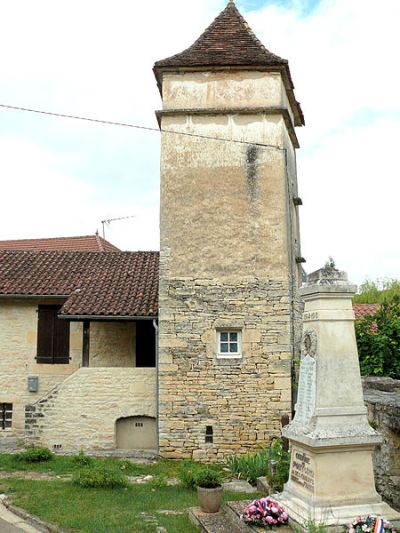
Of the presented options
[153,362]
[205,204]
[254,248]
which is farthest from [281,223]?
[153,362]

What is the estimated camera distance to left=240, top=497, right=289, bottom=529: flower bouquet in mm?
6223

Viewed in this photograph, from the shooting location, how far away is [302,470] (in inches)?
252

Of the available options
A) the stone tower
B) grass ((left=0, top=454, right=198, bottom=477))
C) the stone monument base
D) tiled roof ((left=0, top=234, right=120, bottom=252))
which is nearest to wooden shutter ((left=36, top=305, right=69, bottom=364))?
grass ((left=0, top=454, right=198, bottom=477))

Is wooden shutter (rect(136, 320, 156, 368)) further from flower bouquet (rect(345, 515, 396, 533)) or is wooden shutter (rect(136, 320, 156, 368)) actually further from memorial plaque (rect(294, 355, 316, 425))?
flower bouquet (rect(345, 515, 396, 533))

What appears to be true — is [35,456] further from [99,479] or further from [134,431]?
[99,479]

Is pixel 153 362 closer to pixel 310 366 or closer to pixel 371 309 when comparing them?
pixel 310 366

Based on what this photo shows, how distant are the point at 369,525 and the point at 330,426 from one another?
1.02 metres

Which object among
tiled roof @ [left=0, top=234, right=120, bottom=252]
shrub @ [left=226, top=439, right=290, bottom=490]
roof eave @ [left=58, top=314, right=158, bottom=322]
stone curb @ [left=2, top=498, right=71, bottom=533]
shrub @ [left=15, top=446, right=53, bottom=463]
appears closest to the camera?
stone curb @ [left=2, top=498, right=71, bottom=533]

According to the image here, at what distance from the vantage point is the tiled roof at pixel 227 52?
13031 mm

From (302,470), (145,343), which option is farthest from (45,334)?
(302,470)

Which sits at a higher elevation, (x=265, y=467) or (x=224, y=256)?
(x=224, y=256)

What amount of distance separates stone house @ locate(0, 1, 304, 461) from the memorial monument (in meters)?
5.62

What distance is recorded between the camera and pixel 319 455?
609cm

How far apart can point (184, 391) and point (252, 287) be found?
2.71 metres
